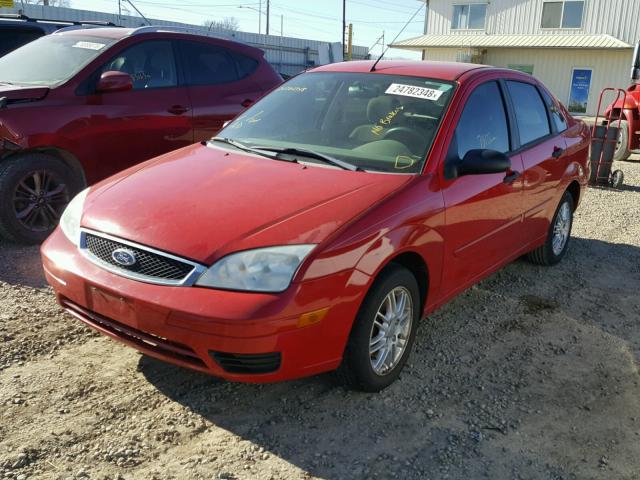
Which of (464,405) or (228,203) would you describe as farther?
(464,405)

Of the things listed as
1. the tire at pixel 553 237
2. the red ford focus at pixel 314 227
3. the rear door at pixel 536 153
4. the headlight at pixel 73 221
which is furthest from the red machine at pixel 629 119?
the headlight at pixel 73 221

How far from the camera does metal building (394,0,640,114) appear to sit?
2688 cm

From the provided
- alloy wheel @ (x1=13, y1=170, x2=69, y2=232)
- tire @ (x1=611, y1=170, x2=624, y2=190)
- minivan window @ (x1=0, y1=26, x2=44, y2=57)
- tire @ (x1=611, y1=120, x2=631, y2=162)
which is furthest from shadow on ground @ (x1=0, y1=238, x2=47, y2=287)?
tire @ (x1=611, y1=120, x2=631, y2=162)

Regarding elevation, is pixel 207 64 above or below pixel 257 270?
above

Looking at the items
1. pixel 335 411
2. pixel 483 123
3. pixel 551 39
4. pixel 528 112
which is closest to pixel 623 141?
pixel 528 112

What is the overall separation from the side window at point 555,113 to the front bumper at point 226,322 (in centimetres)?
322

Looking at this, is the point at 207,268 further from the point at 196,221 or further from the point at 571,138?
the point at 571,138

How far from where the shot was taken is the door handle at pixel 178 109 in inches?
231

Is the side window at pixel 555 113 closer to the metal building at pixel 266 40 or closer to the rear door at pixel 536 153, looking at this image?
the rear door at pixel 536 153

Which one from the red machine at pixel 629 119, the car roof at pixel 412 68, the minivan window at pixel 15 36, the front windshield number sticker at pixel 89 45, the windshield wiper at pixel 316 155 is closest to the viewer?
the windshield wiper at pixel 316 155

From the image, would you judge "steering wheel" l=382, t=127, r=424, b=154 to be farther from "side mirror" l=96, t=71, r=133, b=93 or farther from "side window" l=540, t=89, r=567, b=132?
"side mirror" l=96, t=71, r=133, b=93

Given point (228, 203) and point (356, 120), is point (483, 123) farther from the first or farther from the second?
point (228, 203)

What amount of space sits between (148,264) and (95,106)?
10.2ft

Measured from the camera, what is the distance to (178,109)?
5930 mm
